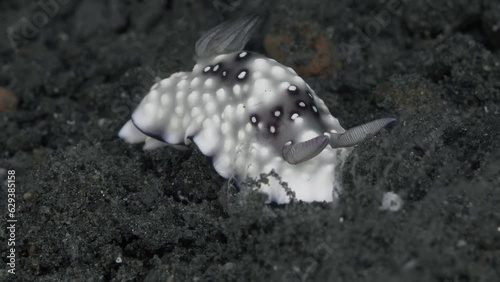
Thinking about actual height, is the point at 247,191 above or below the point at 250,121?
below

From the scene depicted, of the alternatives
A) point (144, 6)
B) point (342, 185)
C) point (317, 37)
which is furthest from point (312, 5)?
point (342, 185)

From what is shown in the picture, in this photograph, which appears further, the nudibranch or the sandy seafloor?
the nudibranch

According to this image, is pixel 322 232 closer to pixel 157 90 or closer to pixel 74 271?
pixel 74 271

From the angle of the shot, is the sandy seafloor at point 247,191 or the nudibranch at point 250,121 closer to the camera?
the sandy seafloor at point 247,191

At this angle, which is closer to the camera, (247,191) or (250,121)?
(247,191)
